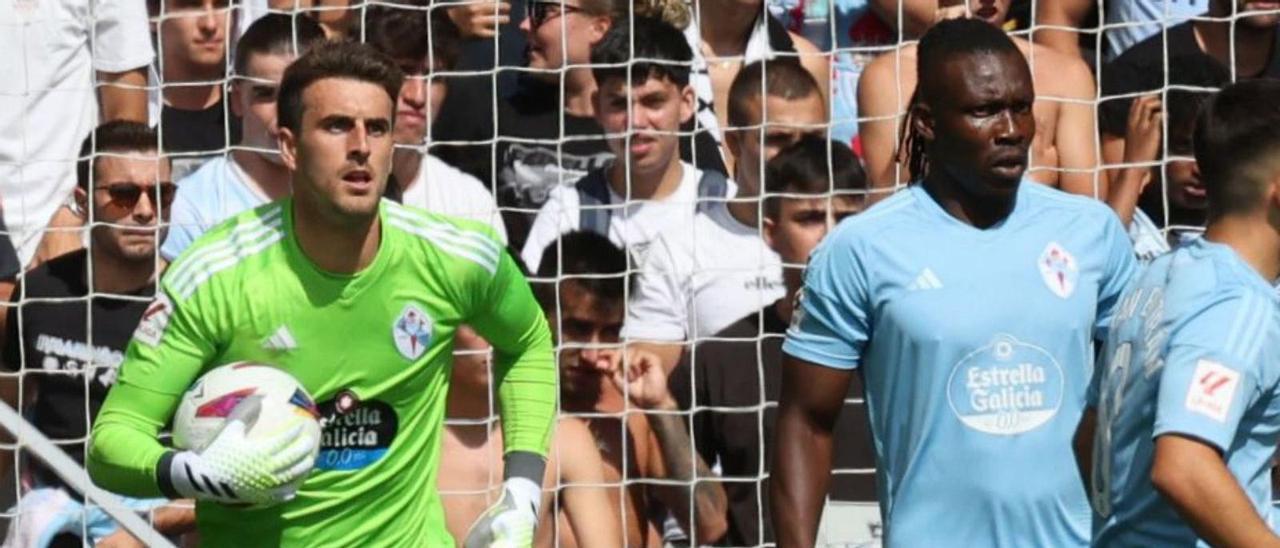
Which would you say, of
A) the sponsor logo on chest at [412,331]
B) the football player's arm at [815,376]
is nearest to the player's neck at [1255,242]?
the football player's arm at [815,376]

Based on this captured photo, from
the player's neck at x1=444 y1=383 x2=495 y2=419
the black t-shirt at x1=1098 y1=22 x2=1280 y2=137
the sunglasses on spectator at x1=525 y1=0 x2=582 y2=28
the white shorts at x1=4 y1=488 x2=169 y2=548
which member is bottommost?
the white shorts at x1=4 y1=488 x2=169 y2=548

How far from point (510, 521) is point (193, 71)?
9.08 ft

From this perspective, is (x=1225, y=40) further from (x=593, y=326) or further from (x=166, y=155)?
(x=166, y=155)

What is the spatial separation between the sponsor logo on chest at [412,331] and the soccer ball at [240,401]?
13.0 inches

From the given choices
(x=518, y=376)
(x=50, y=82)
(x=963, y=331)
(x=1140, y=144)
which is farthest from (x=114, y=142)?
(x=963, y=331)

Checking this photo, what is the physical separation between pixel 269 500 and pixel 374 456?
40cm

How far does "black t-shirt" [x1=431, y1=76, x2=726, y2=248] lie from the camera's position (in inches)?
289

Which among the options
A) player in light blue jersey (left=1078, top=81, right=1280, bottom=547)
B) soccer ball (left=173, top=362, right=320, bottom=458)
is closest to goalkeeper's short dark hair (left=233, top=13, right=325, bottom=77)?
soccer ball (left=173, top=362, right=320, bottom=458)

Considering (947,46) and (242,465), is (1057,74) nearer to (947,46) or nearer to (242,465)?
(947,46)

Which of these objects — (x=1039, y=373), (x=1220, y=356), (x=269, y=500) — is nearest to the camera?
(x=1220, y=356)

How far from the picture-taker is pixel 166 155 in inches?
285

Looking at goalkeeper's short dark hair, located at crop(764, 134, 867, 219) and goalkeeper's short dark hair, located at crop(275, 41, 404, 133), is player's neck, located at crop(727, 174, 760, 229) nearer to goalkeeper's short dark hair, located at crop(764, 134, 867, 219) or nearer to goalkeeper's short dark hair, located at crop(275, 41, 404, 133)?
goalkeeper's short dark hair, located at crop(764, 134, 867, 219)

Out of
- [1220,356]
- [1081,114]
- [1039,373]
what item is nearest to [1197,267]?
[1220,356]

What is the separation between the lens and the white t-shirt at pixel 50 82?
7.36 metres
